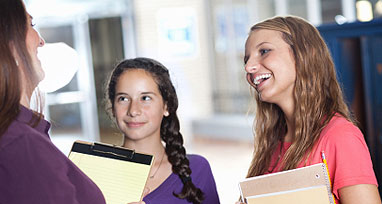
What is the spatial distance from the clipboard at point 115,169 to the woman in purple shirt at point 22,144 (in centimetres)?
43

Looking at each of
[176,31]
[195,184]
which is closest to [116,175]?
[195,184]

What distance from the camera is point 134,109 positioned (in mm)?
1950

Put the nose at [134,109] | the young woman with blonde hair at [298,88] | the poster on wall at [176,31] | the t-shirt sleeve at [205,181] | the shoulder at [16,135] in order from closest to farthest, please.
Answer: the shoulder at [16,135], the young woman with blonde hair at [298,88], the nose at [134,109], the t-shirt sleeve at [205,181], the poster on wall at [176,31]

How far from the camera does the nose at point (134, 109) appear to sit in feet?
6.37

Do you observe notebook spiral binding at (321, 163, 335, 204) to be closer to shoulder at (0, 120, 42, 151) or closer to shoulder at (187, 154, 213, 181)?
shoulder at (187, 154, 213, 181)

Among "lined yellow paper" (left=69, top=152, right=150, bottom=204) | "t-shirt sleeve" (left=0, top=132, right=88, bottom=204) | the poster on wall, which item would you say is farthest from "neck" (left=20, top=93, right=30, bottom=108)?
the poster on wall

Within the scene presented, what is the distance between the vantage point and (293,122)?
6.37ft

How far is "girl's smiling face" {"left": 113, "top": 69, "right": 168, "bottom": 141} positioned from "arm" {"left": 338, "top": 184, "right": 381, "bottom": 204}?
2.81ft

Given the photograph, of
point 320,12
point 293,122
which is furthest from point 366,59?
point 320,12

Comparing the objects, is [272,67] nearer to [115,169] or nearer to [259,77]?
[259,77]

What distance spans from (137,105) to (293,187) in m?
0.76

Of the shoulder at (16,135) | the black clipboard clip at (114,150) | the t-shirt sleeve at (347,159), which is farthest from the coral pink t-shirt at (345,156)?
the shoulder at (16,135)

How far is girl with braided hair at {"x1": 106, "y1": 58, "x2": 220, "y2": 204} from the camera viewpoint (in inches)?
77.4

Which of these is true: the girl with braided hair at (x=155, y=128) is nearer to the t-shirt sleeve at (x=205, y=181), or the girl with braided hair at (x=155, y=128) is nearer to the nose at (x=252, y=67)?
the t-shirt sleeve at (x=205, y=181)
